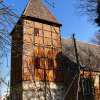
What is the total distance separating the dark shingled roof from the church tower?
1492 mm

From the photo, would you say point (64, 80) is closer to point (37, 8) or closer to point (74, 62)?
point (74, 62)

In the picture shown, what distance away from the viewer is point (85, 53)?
1278 inches

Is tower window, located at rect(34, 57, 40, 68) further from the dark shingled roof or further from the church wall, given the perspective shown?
the dark shingled roof

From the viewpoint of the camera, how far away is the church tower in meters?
27.0

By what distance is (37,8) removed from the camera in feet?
103

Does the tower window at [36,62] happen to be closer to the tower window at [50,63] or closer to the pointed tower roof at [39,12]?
the tower window at [50,63]

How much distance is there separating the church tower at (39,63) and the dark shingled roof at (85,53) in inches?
58.7

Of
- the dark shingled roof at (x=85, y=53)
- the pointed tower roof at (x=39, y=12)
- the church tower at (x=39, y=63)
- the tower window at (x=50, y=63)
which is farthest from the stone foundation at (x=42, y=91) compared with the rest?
the pointed tower roof at (x=39, y=12)

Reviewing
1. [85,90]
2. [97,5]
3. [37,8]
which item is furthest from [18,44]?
[37,8]

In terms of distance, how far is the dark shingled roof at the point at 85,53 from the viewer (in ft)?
98.1

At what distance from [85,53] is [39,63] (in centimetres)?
692

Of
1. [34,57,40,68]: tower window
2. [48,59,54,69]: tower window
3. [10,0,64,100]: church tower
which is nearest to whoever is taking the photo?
[10,0,64,100]: church tower

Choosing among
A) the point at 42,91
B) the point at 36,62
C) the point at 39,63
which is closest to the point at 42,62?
the point at 39,63

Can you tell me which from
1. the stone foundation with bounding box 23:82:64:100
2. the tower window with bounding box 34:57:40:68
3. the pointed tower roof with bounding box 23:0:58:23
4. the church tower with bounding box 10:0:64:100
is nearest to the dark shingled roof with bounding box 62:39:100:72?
the church tower with bounding box 10:0:64:100
